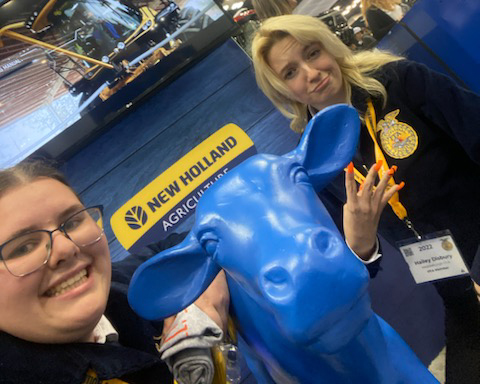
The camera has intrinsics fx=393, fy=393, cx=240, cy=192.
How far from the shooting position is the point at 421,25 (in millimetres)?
1827

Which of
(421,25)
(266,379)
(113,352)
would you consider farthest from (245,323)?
(421,25)

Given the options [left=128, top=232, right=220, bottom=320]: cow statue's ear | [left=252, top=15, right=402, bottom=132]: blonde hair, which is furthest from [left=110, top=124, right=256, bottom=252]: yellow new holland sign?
[left=128, top=232, right=220, bottom=320]: cow statue's ear

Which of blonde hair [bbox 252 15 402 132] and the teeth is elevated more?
the teeth

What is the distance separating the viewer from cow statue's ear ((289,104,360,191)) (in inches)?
27.9

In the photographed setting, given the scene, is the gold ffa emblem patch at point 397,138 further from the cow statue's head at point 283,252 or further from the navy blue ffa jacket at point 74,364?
the navy blue ffa jacket at point 74,364

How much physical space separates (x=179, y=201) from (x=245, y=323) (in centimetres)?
100

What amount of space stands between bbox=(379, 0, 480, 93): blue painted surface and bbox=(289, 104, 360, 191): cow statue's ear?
4.46 ft

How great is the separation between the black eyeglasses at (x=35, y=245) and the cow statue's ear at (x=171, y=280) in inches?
5.7

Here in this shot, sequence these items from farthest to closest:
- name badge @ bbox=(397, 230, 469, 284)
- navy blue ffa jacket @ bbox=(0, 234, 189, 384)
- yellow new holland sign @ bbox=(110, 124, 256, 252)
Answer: yellow new holland sign @ bbox=(110, 124, 256, 252) → name badge @ bbox=(397, 230, 469, 284) → navy blue ffa jacket @ bbox=(0, 234, 189, 384)

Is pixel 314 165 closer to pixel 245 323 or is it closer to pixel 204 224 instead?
pixel 204 224

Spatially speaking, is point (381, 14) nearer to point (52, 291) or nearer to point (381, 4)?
point (381, 4)

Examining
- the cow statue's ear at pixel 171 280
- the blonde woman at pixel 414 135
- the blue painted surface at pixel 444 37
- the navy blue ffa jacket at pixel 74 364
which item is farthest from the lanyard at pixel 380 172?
the blue painted surface at pixel 444 37

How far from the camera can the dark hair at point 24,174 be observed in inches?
28.6

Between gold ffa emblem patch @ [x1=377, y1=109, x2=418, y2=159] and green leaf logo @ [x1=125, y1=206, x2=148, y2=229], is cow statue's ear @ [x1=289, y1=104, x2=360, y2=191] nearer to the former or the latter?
gold ffa emblem patch @ [x1=377, y1=109, x2=418, y2=159]
